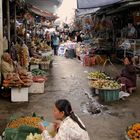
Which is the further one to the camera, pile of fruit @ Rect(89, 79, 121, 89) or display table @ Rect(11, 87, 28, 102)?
pile of fruit @ Rect(89, 79, 121, 89)

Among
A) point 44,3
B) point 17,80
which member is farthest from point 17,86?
point 44,3

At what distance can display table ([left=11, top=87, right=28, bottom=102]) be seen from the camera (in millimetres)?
10104

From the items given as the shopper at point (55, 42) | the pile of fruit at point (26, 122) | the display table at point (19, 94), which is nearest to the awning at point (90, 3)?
the display table at point (19, 94)

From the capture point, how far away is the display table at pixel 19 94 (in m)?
10.1

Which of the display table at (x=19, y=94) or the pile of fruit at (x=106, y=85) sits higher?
the pile of fruit at (x=106, y=85)

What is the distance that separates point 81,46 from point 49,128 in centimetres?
1947

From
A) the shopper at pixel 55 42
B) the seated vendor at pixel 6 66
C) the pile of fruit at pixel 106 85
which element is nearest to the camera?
the pile of fruit at pixel 106 85

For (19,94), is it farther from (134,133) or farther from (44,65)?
(44,65)

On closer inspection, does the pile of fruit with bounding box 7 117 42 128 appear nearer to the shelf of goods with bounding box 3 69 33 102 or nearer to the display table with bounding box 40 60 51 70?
the shelf of goods with bounding box 3 69 33 102

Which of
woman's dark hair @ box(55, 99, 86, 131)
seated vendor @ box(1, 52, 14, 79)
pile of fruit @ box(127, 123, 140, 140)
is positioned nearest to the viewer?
woman's dark hair @ box(55, 99, 86, 131)

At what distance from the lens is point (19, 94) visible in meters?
10.2

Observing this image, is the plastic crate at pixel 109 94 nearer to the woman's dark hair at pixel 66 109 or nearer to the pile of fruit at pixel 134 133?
the pile of fruit at pixel 134 133

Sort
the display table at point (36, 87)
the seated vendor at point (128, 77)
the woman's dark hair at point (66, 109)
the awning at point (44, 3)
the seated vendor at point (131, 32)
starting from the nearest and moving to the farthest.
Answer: the woman's dark hair at point (66, 109), the display table at point (36, 87), the seated vendor at point (128, 77), the seated vendor at point (131, 32), the awning at point (44, 3)

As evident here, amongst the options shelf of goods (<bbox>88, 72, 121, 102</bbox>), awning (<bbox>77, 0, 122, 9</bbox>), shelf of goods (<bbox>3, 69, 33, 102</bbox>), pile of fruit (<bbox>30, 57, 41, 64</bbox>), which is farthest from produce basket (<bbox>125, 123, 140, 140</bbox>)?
pile of fruit (<bbox>30, 57, 41, 64</bbox>)
